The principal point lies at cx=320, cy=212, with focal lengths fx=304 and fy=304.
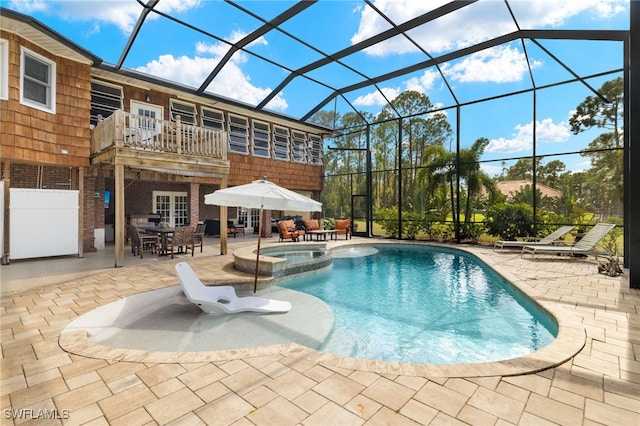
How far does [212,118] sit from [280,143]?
3658 mm

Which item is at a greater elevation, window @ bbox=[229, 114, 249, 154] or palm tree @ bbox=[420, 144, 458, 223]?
window @ bbox=[229, 114, 249, 154]

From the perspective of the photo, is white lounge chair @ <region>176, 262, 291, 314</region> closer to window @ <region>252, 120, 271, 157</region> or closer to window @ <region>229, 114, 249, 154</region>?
window @ <region>229, 114, 249, 154</region>

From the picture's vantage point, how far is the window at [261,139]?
46.3ft

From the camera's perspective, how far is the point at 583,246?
841cm

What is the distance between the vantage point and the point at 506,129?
17.5 metres

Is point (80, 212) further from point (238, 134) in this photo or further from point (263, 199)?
point (263, 199)

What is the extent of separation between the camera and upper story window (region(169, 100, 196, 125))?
11.4 meters

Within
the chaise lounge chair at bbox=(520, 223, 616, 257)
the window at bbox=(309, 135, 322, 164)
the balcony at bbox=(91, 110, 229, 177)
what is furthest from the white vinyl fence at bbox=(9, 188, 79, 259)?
the chaise lounge chair at bbox=(520, 223, 616, 257)

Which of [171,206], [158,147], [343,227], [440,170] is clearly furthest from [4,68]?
[440,170]

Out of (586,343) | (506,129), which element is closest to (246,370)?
(586,343)

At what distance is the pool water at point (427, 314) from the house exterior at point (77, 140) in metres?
4.89

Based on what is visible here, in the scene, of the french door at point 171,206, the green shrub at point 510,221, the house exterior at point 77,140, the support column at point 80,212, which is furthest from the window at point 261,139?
the green shrub at point 510,221

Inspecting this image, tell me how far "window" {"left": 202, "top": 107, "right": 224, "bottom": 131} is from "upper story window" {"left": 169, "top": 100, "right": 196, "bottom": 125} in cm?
43

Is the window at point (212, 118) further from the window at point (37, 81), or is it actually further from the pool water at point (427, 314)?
the pool water at point (427, 314)
